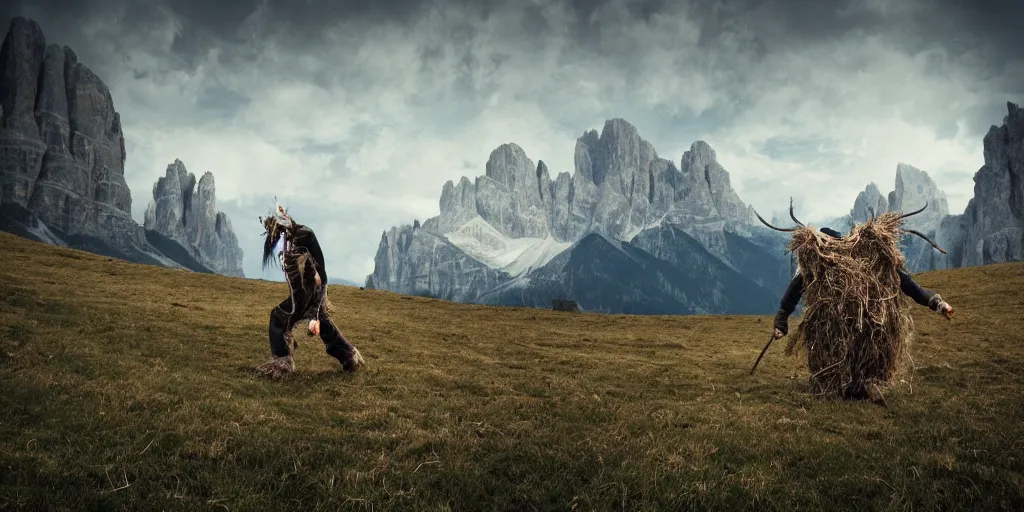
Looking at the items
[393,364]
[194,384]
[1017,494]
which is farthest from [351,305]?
[1017,494]

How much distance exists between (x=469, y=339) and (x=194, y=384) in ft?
57.7

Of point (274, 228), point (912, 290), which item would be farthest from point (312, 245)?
point (912, 290)

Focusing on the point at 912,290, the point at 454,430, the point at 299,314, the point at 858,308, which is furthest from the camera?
the point at 299,314

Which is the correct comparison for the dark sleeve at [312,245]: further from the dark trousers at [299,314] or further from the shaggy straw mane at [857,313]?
the shaggy straw mane at [857,313]

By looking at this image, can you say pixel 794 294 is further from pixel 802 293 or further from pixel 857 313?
pixel 857 313

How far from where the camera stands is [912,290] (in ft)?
45.5

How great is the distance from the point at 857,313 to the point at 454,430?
10.8m

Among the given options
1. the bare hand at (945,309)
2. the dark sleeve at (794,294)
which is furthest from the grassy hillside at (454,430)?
the dark sleeve at (794,294)

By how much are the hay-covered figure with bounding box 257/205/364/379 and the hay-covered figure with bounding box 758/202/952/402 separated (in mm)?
13039

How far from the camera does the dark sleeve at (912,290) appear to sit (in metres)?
13.7

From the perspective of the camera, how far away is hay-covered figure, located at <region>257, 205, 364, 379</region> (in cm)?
1391

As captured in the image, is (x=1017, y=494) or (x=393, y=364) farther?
(x=393, y=364)

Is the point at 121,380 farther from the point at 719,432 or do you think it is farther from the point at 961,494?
the point at 961,494

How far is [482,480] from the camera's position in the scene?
6.44 m
